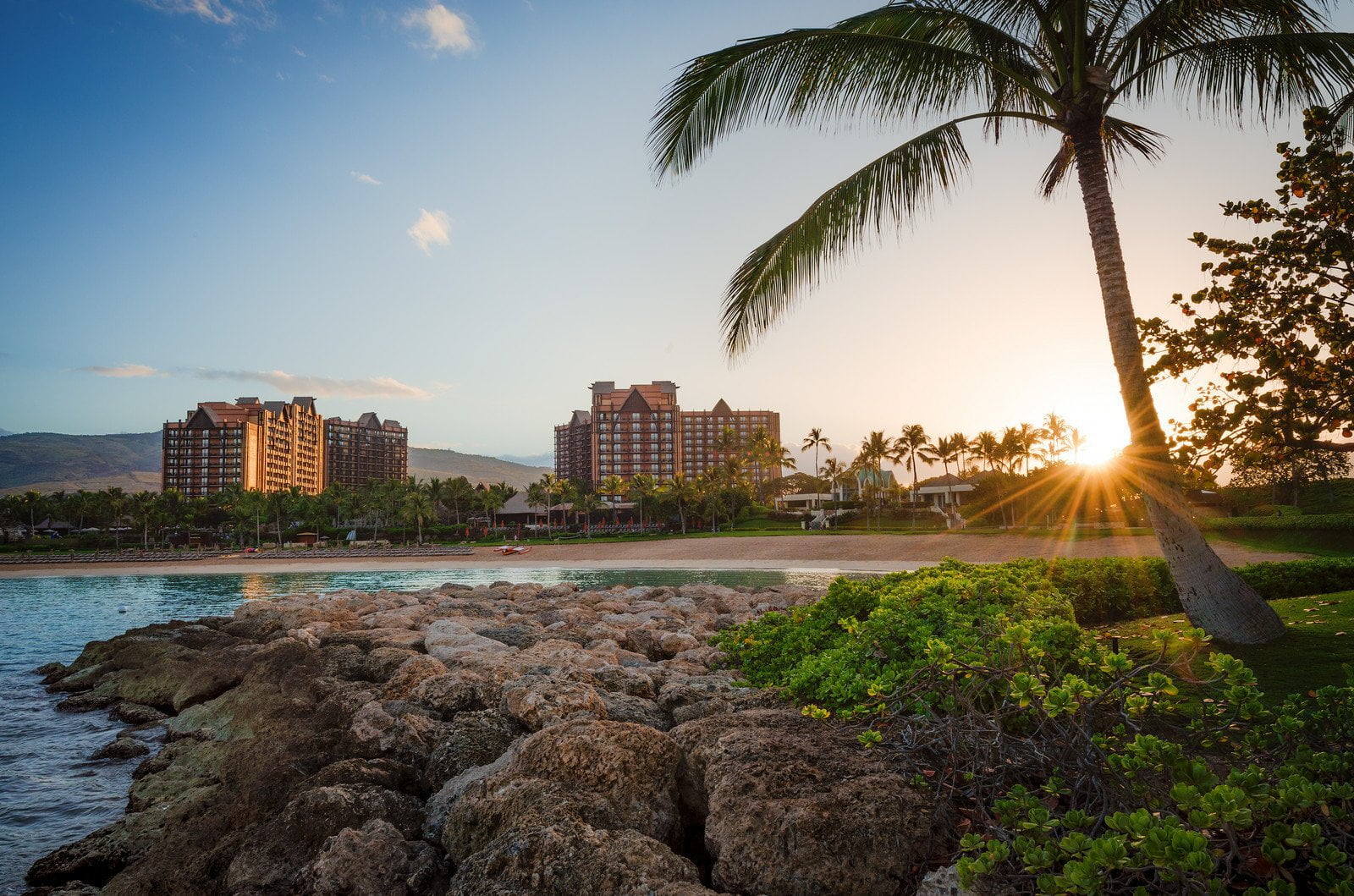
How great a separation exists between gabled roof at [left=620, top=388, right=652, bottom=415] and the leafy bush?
132 m

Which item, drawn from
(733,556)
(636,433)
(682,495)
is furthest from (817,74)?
(636,433)

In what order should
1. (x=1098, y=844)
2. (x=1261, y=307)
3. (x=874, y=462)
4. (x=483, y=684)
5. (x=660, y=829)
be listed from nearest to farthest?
(x=1098, y=844) → (x=660, y=829) → (x=1261, y=307) → (x=483, y=684) → (x=874, y=462)

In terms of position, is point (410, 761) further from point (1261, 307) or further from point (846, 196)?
point (1261, 307)

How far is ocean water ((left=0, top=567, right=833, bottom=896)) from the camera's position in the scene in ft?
22.5

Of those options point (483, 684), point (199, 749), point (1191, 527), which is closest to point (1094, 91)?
point (1191, 527)

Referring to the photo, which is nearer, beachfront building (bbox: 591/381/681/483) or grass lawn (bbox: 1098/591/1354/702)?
grass lawn (bbox: 1098/591/1354/702)

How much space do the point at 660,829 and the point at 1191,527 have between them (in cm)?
630

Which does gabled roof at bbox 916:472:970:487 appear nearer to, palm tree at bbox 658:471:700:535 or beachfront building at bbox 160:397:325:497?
palm tree at bbox 658:471:700:535

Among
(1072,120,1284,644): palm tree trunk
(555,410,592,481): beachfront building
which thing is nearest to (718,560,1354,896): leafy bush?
(1072,120,1284,644): palm tree trunk

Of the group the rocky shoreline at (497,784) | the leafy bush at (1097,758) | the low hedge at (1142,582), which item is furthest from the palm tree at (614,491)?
the leafy bush at (1097,758)

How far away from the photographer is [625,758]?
4168 mm

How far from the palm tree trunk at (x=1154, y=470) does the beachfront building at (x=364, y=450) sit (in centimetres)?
17668

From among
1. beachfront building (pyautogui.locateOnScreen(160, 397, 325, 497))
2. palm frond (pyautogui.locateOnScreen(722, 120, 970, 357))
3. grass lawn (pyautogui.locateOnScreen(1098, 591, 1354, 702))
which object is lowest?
grass lawn (pyautogui.locateOnScreen(1098, 591, 1354, 702))

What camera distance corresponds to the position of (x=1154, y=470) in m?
7.28
